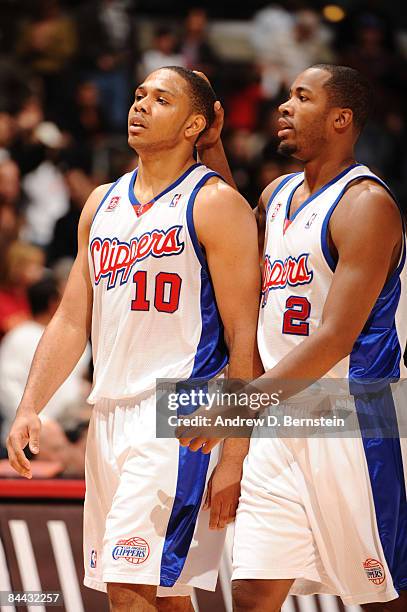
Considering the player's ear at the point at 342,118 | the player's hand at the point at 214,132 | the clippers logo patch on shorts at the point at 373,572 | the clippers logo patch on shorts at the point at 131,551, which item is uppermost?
the player's ear at the point at 342,118

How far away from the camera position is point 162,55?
11000 mm

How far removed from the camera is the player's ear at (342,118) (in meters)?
4.07

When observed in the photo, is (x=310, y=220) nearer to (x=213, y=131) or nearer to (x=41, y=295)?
(x=213, y=131)

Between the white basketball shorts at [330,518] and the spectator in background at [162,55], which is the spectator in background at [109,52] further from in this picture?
the white basketball shorts at [330,518]

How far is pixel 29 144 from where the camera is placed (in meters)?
9.77

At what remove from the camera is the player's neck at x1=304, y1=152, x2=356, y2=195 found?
4.07m

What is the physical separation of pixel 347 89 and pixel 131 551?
1798 millimetres

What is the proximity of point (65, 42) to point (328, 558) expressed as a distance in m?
8.26

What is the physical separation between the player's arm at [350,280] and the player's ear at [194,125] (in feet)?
2.27

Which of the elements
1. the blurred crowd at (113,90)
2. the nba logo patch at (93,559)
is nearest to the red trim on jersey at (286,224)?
the nba logo patch at (93,559)

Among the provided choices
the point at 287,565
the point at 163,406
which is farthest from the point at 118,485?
the point at 287,565

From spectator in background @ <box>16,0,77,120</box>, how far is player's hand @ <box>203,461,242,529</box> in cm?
762

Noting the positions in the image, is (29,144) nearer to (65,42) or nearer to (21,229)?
(21,229)

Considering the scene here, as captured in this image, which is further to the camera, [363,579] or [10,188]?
[10,188]
